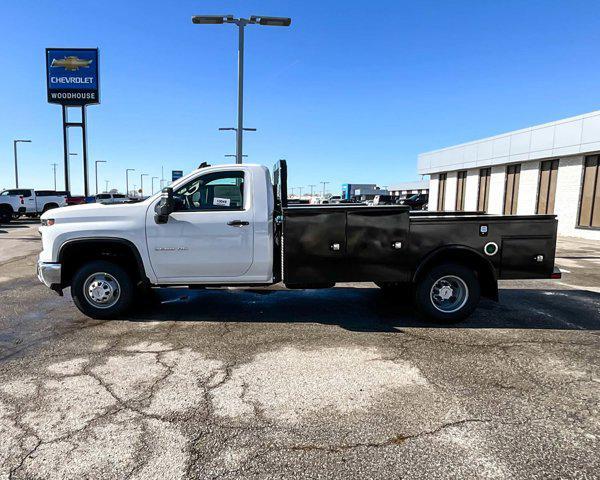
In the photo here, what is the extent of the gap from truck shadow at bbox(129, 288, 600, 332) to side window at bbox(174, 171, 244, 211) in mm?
1660

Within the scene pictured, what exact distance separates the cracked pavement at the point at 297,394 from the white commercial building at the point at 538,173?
1571 cm

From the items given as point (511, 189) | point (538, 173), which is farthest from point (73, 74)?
point (538, 173)

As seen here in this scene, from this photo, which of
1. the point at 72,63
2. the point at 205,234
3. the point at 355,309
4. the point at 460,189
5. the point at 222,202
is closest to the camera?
the point at 205,234

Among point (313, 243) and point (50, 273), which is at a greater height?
point (313, 243)

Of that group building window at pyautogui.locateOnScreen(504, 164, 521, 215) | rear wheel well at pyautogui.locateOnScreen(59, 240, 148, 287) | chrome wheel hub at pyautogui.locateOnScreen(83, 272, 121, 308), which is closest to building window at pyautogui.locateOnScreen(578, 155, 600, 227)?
building window at pyautogui.locateOnScreen(504, 164, 521, 215)

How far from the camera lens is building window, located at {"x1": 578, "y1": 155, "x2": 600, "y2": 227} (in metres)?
18.8

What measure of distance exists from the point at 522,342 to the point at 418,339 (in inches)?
50.3

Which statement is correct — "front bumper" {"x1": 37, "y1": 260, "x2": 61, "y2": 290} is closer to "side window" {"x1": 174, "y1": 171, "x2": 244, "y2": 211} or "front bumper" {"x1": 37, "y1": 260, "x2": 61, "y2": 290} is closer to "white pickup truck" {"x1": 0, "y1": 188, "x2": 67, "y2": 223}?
"side window" {"x1": 174, "y1": 171, "x2": 244, "y2": 211}

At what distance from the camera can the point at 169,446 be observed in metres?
2.94

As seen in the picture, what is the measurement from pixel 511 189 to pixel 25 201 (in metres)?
31.5

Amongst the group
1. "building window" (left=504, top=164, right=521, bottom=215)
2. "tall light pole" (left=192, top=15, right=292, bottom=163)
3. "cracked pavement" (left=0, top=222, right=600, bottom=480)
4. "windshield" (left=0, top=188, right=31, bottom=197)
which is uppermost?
"tall light pole" (left=192, top=15, right=292, bottom=163)

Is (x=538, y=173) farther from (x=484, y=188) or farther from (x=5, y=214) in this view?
(x=5, y=214)

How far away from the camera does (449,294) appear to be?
5.88 metres

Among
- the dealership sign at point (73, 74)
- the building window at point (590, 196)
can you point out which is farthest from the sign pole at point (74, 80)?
the building window at point (590, 196)
